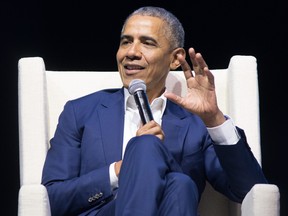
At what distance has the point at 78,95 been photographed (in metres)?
4.36

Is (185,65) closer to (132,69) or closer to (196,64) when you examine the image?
(196,64)

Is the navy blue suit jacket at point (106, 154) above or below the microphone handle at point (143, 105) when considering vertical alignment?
below

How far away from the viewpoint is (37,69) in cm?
426

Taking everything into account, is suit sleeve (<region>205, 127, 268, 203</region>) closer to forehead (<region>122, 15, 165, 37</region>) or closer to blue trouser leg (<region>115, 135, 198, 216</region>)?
blue trouser leg (<region>115, 135, 198, 216</region>)

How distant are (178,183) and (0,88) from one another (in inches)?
47.5

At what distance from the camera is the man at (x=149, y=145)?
3627mm

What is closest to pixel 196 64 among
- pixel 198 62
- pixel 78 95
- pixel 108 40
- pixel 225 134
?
pixel 198 62

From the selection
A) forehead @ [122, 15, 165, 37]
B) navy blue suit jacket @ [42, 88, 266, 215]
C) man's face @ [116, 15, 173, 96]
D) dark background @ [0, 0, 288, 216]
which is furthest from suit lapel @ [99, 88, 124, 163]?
dark background @ [0, 0, 288, 216]

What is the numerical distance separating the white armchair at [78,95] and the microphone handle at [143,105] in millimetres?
406

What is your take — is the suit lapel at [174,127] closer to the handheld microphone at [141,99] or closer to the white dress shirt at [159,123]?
the white dress shirt at [159,123]

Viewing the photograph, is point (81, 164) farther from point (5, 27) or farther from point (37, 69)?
point (5, 27)

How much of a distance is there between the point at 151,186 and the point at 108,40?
1.14 metres

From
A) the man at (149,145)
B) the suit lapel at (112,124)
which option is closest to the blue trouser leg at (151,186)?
the man at (149,145)

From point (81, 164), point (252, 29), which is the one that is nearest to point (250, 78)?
point (252, 29)
